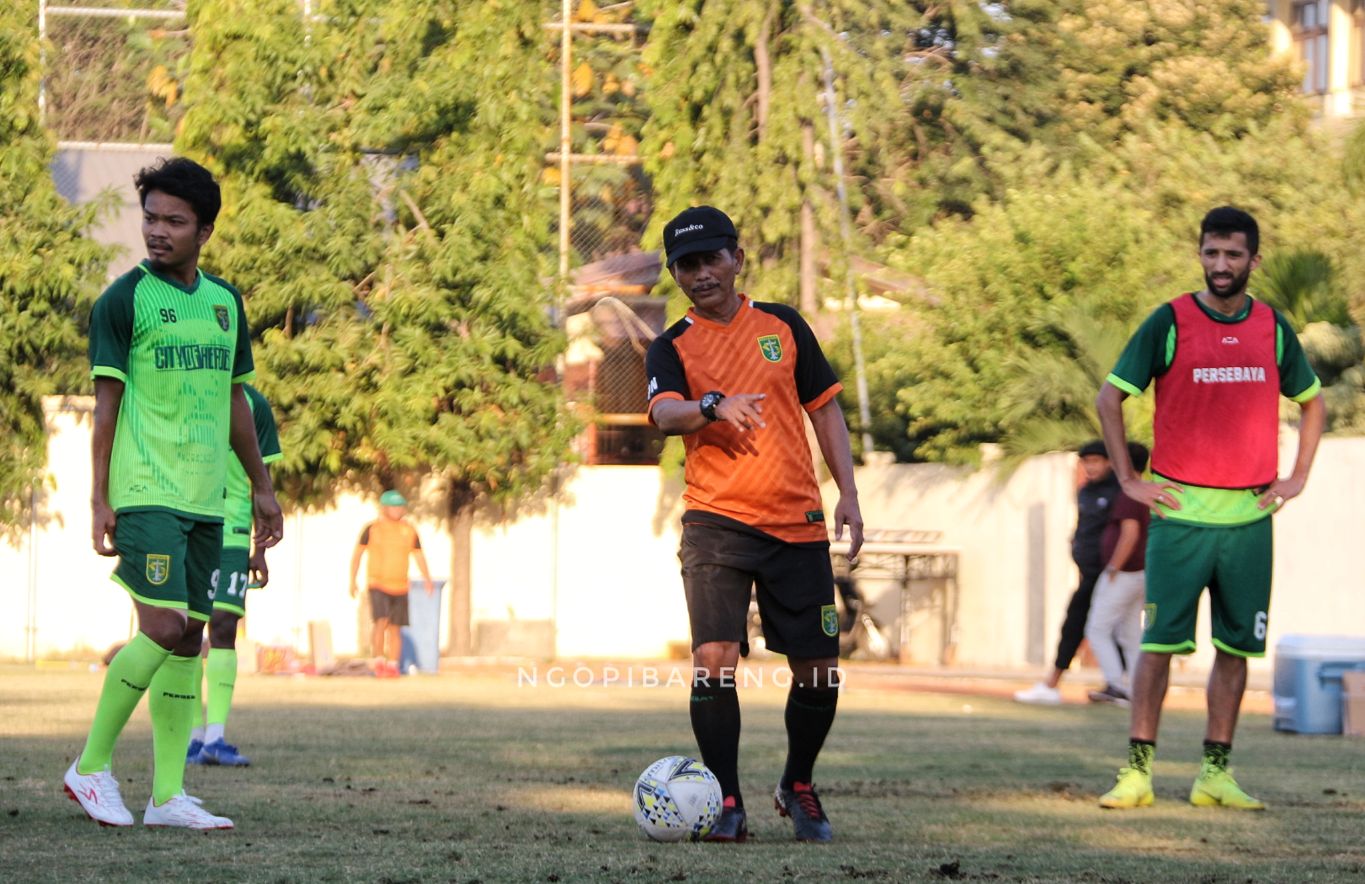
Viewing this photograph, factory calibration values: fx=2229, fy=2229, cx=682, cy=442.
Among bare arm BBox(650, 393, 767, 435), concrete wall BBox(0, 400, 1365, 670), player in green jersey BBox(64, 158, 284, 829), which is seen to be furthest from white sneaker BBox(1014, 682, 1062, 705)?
player in green jersey BBox(64, 158, 284, 829)

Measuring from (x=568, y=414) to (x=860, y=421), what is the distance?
380 cm

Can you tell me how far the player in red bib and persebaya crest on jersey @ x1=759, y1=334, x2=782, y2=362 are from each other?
1.83 m

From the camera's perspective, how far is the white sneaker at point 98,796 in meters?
7.35

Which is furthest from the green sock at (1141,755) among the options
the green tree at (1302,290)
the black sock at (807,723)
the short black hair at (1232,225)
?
the green tree at (1302,290)

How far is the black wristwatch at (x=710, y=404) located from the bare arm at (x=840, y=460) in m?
0.71

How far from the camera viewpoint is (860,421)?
27469 mm

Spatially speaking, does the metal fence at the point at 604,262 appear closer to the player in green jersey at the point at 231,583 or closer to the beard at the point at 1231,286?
the player in green jersey at the point at 231,583

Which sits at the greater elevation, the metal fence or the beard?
the metal fence

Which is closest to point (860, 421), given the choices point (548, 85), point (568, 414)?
point (568, 414)

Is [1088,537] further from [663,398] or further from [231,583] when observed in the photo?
[663,398]

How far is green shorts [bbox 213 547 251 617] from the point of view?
10477mm

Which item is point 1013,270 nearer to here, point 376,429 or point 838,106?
point 838,106

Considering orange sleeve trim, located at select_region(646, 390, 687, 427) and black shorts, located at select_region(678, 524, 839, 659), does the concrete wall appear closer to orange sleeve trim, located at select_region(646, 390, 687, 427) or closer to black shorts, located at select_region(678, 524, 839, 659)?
black shorts, located at select_region(678, 524, 839, 659)

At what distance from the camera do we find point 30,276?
2506 centimetres
